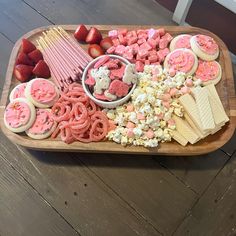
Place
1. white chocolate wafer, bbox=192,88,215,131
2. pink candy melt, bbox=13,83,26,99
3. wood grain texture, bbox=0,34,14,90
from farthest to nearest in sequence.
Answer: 1. wood grain texture, bbox=0,34,14,90
2. pink candy melt, bbox=13,83,26,99
3. white chocolate wafer, bbox=192,88,215,131

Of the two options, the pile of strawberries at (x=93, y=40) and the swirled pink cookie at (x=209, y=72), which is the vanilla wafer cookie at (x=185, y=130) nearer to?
the swirled pink cookie at (x=209, y=72)

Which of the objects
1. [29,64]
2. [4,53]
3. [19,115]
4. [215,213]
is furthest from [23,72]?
[215,213]

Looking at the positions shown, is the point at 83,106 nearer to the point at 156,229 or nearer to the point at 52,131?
the point at 52,131

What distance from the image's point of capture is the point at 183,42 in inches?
39.4

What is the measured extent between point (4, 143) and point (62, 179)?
23 centimetres

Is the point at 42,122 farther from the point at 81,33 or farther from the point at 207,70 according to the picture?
the point at 207,70

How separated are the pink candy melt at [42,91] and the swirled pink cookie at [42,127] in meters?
0.04

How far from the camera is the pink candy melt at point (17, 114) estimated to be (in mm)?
930

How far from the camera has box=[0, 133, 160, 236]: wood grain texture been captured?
3.14 feet

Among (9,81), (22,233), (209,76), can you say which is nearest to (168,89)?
(209,76)

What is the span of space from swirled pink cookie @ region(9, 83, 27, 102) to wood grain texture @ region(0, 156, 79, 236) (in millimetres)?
248

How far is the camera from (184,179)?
988 mm

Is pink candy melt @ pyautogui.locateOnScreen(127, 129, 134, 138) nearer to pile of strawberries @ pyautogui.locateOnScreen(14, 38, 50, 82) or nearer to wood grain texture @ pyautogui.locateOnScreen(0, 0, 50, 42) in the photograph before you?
pile of strawberries @ pyautogui.locateOnScreen(14, 38, 50, 82)

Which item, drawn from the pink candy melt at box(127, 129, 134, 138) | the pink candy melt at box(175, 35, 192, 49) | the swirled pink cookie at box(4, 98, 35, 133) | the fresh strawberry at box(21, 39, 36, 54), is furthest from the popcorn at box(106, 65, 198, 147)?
the fresh strawberry at box(21, 39, 36, 54)
